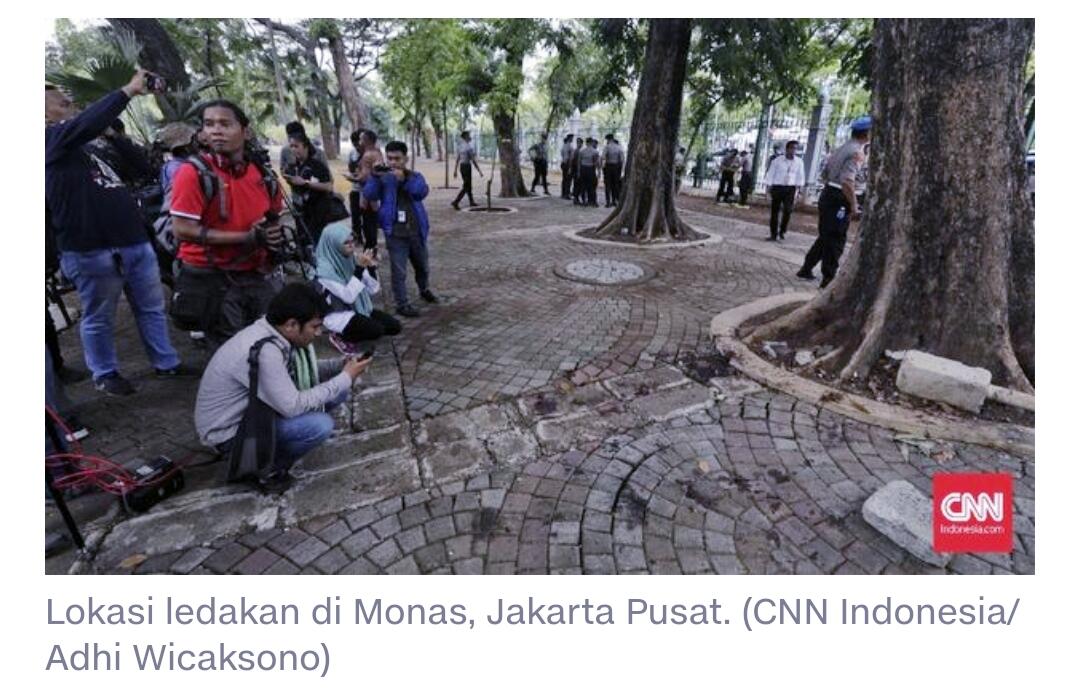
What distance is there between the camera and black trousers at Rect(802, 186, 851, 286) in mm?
6000

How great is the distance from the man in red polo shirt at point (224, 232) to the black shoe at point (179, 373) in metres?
0.47

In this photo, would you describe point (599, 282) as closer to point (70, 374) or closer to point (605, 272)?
point (605, 272)

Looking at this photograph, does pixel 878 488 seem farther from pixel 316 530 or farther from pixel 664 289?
pixel 664 289

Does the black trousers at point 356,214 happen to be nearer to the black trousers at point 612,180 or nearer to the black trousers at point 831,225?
the black trousers at point 831,225

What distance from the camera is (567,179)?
1540cm

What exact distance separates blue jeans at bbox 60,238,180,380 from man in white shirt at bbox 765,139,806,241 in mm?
7926

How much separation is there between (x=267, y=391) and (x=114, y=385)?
1.99m

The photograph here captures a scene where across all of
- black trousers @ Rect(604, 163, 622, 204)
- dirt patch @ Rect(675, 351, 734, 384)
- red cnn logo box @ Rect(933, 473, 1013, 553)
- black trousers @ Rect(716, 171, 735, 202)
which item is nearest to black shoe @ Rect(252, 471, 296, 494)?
dirt patch @ Rect(675, 351, 734, 384)

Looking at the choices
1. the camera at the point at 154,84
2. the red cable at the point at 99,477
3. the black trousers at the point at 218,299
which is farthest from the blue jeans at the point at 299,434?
the camera at the point at 154,84

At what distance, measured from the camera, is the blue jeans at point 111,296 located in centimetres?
339

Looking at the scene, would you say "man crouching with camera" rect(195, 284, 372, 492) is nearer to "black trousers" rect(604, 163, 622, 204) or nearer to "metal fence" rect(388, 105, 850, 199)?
"black trousers" rect(604, 163, 622, 204)

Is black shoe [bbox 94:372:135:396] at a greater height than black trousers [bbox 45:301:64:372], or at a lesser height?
lesser

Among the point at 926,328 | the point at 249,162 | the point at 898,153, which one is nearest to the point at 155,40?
the point at 249,162

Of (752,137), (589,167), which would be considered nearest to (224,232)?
(589,167)
